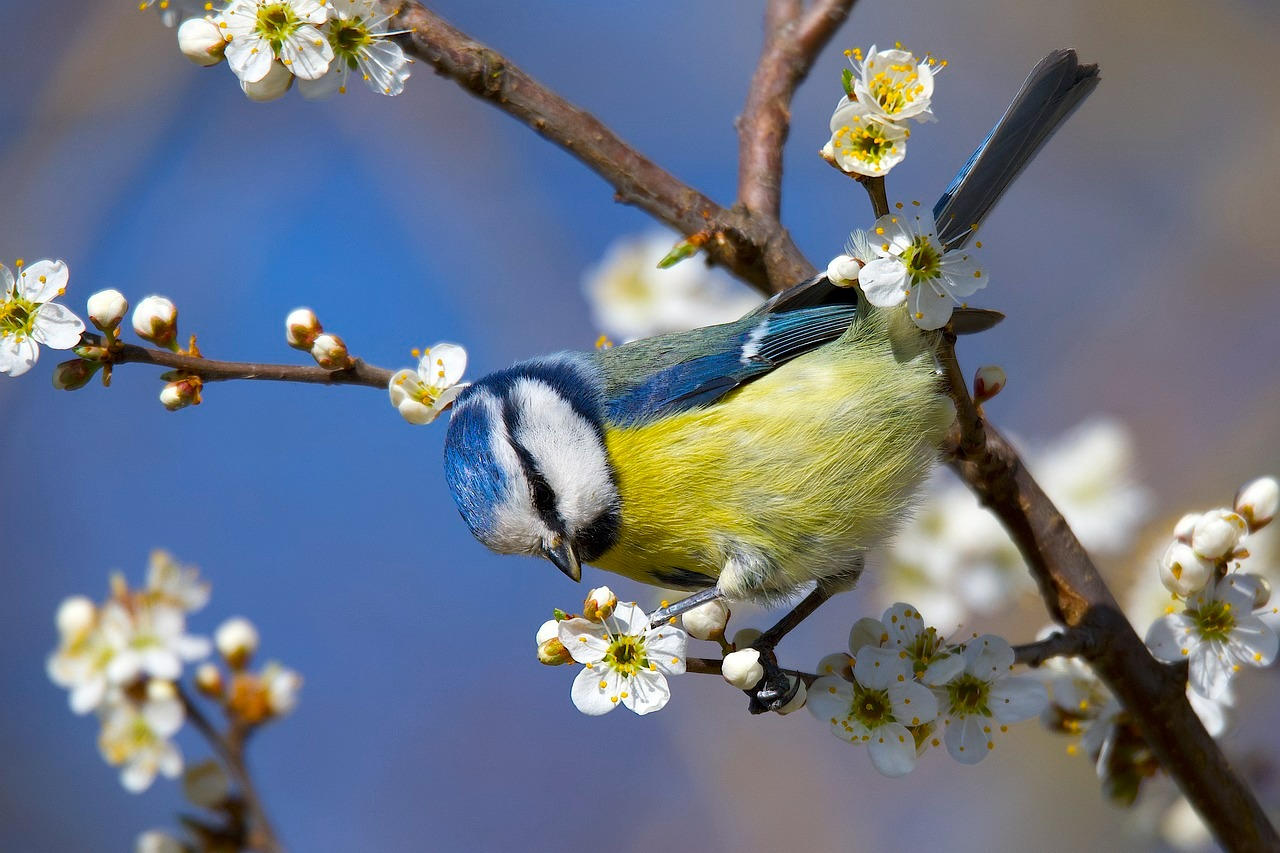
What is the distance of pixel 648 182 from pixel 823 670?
85 cm

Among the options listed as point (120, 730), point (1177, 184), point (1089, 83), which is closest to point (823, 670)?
point (1089, 83)

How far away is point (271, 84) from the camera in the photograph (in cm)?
154

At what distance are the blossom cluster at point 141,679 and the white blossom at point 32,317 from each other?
58 centimetres

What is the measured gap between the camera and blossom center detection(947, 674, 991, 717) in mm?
1522

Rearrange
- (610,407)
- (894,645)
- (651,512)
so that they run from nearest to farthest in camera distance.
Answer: (894,645), (651,512), (610,407)

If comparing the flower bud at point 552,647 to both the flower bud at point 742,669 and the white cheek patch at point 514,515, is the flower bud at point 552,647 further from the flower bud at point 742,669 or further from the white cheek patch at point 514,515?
the white cheek patch at point 514,515

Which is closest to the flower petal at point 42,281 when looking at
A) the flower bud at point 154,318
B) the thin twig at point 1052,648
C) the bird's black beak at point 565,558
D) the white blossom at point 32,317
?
the white blossom at point 32,317

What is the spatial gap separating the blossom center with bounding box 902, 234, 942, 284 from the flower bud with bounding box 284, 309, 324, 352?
2.80ft

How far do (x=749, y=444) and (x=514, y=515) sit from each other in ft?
1.40

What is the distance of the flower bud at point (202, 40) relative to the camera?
4.99ft

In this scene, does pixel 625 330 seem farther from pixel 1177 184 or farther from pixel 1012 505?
pixel 1177 184

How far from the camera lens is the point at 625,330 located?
2.67m

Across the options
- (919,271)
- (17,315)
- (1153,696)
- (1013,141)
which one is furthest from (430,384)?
(1153,696)

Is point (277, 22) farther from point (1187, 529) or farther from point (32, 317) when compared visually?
point (1187, 529)
